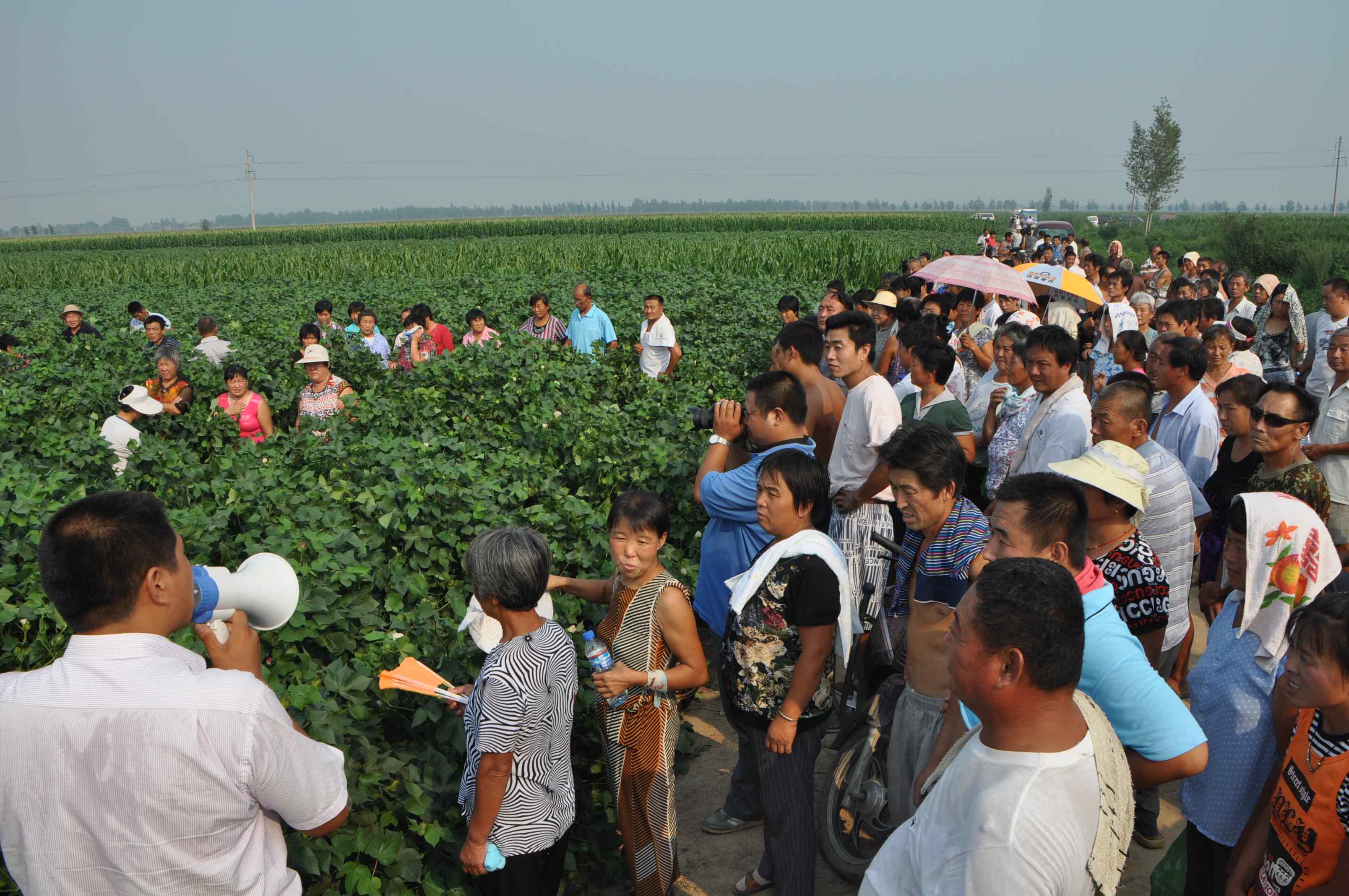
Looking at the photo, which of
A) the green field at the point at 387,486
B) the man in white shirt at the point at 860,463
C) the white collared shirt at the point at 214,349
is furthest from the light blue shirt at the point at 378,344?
the man in white shirt at the point at 860,463

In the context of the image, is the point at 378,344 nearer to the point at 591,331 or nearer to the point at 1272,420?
the point at 591,331

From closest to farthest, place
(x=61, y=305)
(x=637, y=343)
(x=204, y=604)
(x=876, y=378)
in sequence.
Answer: (x=204, y=604), (x=876, y=378), (x=637, y=343), (x=61, y=305)

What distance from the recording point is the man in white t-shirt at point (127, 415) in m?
6.71

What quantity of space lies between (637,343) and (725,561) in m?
8.49

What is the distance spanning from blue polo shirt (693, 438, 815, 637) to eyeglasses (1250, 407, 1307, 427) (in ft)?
7.02

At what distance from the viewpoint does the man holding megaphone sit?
1850 millimetres

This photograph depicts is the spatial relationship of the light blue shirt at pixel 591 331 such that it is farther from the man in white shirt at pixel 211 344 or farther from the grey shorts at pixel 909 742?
the grey shorts at pixel 909 742

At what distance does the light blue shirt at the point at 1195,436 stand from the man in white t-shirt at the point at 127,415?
6647mm

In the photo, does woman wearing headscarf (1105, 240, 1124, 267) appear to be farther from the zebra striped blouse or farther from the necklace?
the zebra striped blouse

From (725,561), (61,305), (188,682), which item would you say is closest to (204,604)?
(188,682)

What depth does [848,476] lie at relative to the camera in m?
4.96

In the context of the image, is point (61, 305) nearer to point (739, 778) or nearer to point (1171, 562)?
point (739, 778)

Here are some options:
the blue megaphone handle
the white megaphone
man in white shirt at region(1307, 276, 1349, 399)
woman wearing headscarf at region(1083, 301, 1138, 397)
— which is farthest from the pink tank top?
man in white shirt at region(1307, 276, 1349, 399)

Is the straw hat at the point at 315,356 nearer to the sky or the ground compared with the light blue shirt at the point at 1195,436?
nearer to the sky
